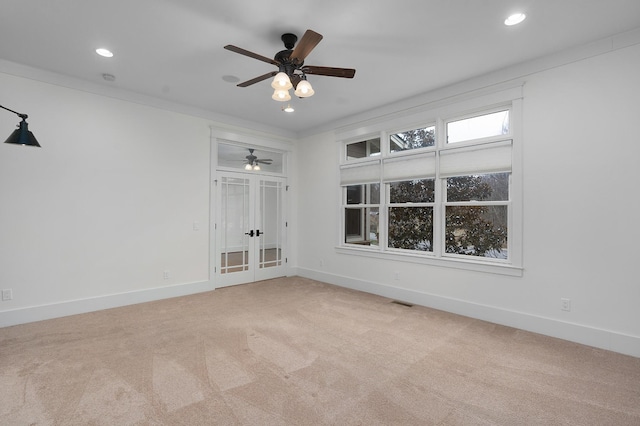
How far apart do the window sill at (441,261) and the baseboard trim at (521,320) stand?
1.45 ft

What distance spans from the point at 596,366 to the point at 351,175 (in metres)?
3.95

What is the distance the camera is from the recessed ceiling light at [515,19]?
2678 millimetres

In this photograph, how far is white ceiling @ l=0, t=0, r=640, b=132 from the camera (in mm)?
2598

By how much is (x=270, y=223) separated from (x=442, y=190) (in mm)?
3368

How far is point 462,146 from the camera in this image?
4039mm

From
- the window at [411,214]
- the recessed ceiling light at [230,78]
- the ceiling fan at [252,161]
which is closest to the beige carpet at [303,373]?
the window at [411,214]

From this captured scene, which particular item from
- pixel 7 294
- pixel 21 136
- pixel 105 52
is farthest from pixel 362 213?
pixel 7 294

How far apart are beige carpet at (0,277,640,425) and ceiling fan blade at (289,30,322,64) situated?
2.74 meters

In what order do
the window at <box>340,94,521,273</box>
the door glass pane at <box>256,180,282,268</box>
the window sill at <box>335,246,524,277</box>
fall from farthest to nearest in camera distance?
1. the door glass pane at <box>256,180,282,268</box>
2. the window at <box>340,94,521,273</box>
3. the window sill at <box>335,246,524,277</box>

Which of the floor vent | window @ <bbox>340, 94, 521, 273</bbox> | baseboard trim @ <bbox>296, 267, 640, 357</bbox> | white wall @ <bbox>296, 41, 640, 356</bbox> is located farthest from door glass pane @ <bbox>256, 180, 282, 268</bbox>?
white wall @ <bbox>296, 41, 640, 356</bbox>

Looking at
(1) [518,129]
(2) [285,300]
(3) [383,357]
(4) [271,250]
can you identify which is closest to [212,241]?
(4) [271,250]

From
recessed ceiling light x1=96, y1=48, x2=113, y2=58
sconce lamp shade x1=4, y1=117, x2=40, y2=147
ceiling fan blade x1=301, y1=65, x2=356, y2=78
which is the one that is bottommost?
sconce lamp shade x1=4, y1=117, x2=40, y2=147

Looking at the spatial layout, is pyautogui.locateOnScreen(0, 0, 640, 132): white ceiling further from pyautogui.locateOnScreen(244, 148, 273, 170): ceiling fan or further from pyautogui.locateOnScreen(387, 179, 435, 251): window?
pyautogui.locateOnScreen(244, 148, 273, 170): ceiling fan

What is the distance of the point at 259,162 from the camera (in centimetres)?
596
